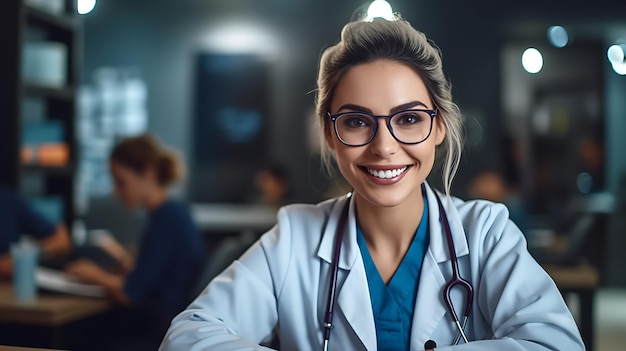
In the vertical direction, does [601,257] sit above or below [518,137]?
below

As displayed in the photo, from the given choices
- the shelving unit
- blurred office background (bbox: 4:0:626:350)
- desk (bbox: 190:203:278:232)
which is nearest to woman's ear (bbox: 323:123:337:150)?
the shelving unit

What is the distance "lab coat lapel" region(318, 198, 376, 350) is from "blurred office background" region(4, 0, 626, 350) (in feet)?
16.9

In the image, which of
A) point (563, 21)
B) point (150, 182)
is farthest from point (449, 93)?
point (563, 21)

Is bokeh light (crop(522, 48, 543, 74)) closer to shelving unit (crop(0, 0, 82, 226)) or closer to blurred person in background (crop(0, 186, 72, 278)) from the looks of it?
shelving unit (crop(0, 0, 82, 226))

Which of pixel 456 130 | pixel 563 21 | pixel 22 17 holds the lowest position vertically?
pixel 456 130

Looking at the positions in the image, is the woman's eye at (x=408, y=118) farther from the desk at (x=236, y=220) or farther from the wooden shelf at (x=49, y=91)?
the desk at (x=236, y=220)

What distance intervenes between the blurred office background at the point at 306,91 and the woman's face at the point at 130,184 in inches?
143

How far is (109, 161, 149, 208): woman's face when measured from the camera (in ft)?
9.81

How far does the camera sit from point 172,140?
7.82 meters

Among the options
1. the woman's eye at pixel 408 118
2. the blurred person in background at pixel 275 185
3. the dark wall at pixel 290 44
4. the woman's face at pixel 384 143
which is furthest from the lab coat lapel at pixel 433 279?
the dark wall at pixel 290 44

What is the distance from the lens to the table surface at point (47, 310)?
2.39m

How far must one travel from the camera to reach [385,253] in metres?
1.47

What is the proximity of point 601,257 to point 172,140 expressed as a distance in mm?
4599

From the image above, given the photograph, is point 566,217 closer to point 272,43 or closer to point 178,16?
point 272,43
